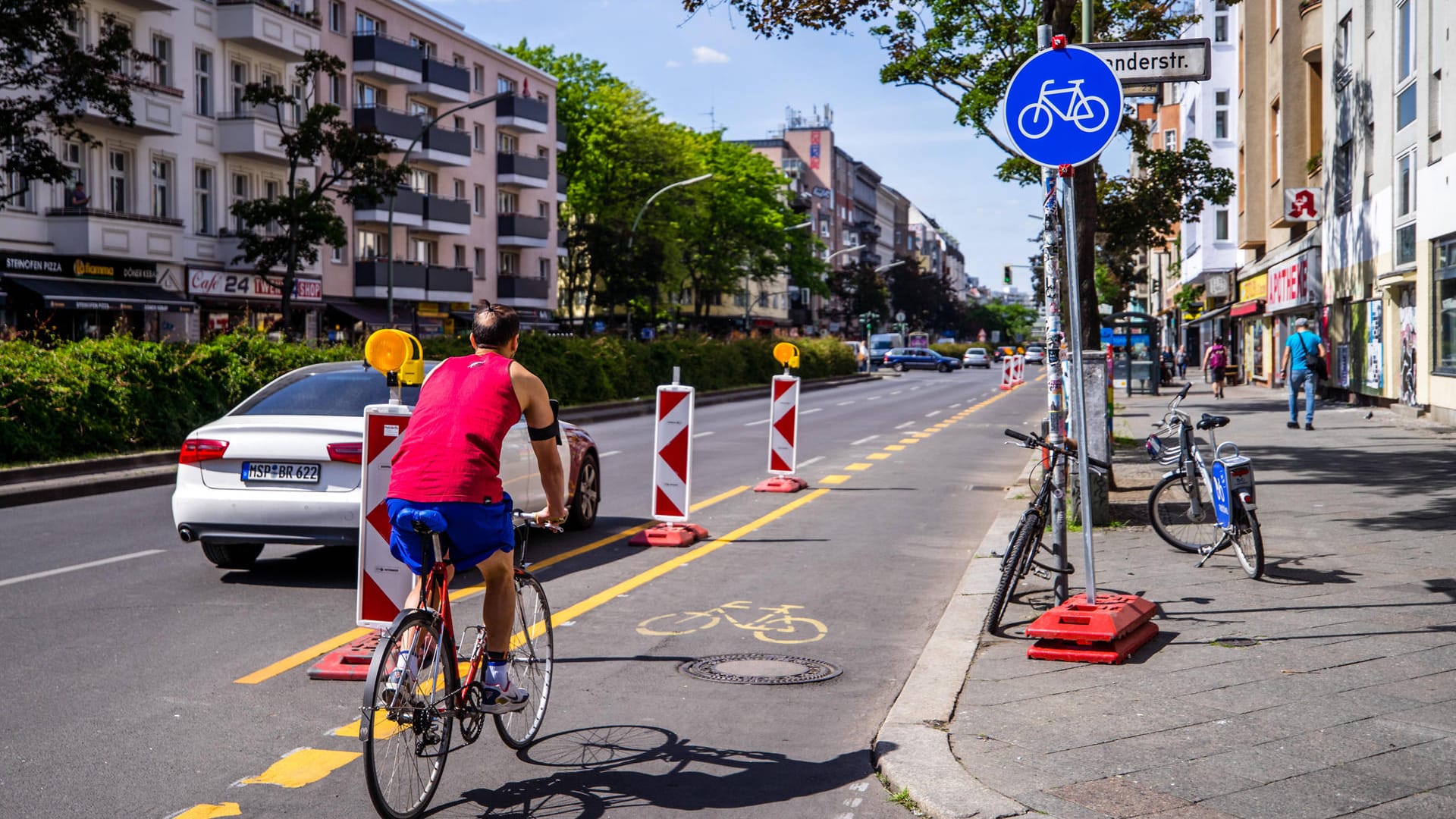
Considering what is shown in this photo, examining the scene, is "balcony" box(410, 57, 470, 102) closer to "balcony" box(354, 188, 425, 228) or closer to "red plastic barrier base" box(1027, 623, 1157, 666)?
"balcony" box(354, 188, 425, 228)

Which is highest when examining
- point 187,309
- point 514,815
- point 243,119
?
point 243,119

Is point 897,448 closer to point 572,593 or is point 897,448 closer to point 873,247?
point 572,593

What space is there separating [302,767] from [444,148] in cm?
5327

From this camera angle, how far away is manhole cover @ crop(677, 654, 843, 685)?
21.6ft

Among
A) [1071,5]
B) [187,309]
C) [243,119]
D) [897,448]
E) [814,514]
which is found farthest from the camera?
[243,119]

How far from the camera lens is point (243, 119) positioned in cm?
4259

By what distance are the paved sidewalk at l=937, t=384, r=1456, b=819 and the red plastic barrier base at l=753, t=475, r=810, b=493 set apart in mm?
4906

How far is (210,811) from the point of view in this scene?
4.63 m

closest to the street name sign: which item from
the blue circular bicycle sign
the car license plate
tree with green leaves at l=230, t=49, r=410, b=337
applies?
the blue circular bicycle sign

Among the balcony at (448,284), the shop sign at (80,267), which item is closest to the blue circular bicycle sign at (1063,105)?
the shop sign at (80,267)

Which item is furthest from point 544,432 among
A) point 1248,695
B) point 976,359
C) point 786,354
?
point 976,359

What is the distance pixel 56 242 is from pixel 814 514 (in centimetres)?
2906

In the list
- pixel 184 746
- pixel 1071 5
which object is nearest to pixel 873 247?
pixel 1071 5

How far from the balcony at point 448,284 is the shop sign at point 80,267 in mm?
16762
